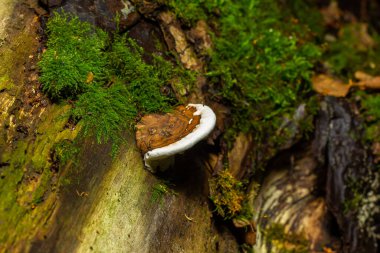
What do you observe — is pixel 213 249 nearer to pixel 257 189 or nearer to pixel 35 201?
pixel 257 189

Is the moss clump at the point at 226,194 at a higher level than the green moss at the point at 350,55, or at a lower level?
higher

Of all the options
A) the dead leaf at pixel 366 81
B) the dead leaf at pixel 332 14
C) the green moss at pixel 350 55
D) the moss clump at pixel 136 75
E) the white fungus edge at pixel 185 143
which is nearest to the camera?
the white fungus edge at pixel 185 143

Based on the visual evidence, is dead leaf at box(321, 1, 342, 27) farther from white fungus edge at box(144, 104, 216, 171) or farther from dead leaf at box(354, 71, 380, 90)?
white fungus edge at box(144, 104, 216, 171)

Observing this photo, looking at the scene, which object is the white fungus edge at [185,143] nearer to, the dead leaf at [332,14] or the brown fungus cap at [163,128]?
the brown fungus cap at [163,128]

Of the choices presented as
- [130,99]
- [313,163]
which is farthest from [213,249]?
[313,163]

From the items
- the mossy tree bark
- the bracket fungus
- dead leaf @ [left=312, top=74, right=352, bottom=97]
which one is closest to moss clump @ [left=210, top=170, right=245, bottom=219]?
the mossy tree bark

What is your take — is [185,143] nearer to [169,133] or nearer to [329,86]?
[169,133]

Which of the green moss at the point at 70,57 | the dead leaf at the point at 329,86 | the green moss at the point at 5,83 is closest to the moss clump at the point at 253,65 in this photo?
the dead leaf at the point at 329,86
